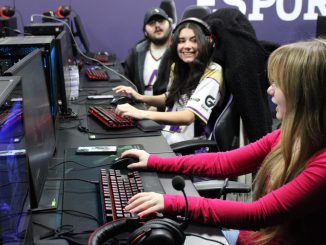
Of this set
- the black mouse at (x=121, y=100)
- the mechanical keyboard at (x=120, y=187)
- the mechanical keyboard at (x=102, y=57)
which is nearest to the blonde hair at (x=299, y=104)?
the mechanical keyboard at (x=120, y=187)

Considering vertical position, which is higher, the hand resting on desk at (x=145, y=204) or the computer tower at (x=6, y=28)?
the computer tower at (x=6, y=28)

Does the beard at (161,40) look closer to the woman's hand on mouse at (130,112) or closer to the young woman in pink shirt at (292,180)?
the woman's hand on mouse at (130,112)

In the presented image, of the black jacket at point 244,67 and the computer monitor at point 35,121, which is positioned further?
the black jacket at point 244,67

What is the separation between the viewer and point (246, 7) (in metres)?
4.64

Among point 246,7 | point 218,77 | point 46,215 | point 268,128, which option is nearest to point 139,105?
point 218,77

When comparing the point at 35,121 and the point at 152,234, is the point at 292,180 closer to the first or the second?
the point at 152,234

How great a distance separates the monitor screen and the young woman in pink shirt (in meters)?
0.31

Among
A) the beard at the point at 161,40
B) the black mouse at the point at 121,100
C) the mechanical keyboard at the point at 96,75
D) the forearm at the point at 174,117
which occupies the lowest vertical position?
the mechanical keyboard at the point at 96,75

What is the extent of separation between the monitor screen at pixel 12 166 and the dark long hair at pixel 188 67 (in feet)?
4.46

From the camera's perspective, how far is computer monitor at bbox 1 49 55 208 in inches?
41.4

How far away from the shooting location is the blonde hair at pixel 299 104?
1.13 m

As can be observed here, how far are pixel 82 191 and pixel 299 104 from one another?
2.23 ft

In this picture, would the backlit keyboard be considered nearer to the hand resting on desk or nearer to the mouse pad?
the hand resting on desk

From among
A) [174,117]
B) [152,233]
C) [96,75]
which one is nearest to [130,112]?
[174,117]
